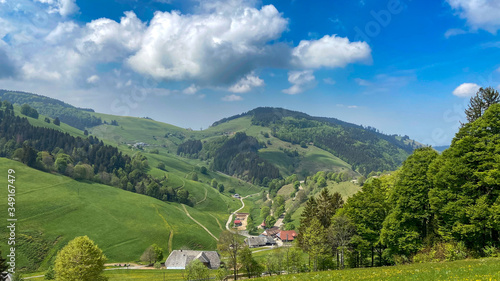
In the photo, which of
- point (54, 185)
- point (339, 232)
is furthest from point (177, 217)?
point (339, 232)

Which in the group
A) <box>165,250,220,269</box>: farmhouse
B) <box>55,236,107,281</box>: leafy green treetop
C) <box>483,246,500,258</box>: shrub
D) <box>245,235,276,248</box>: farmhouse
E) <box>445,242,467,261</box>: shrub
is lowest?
<box>245,235,276,248</box>: farmhouse

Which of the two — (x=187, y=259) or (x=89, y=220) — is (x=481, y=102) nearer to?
(x=187, y=259)

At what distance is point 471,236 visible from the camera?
36656mm

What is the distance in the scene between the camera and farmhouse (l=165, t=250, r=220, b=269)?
342 feet

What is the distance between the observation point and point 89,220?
126 meters

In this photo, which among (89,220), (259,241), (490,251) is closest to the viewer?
(490,251)

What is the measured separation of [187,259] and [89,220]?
181 ft

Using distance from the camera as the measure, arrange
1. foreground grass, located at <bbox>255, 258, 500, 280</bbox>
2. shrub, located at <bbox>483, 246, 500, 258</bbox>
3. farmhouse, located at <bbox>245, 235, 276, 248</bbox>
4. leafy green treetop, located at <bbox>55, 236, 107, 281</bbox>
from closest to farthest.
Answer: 1. foreground grass, located at <bbox>255, 258, 500, 280</bbox>
2. shrub, located at <bbox>483, 246, 500, 258</bbox>
3. leafy green treetop, located at <bbox>55, 236, 107, 281</bbox>
4. farmhouse, located at <bbox>245, 235, 276, 248</bbox>

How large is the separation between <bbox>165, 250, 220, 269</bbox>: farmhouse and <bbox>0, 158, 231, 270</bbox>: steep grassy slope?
595 inches

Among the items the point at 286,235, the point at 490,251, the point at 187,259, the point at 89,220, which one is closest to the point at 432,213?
the point at 490,251

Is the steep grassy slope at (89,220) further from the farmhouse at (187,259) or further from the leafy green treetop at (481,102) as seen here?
the leafy green treetop at (481,102)

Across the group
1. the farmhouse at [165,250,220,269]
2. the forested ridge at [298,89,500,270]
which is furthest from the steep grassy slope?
the forested ridge at [298,89,500,270]

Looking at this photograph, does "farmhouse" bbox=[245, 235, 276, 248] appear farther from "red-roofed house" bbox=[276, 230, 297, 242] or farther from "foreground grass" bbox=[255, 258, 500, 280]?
"foreground grass" bbox=[255, 258, 500, 280]

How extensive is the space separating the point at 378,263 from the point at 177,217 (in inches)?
5009
